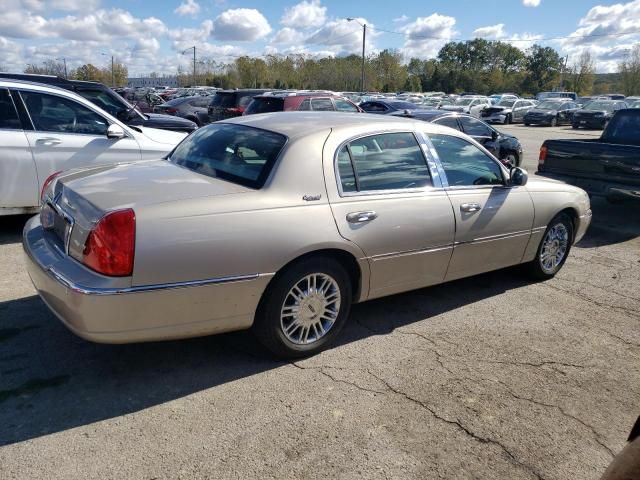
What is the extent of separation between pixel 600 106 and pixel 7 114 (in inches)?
1305

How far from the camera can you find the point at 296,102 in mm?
12484

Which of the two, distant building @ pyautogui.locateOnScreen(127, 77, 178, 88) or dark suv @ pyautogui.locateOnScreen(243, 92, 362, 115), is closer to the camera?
dark suv @ pyautogui.locateOnScreen(243, 92, 362, 115)

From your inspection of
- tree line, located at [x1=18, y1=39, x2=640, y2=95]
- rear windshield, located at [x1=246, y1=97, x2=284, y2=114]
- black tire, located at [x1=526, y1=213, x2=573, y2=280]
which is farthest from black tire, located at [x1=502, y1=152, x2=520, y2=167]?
tree line, located at [x1=18, y1=39, x2=640, y2=95]

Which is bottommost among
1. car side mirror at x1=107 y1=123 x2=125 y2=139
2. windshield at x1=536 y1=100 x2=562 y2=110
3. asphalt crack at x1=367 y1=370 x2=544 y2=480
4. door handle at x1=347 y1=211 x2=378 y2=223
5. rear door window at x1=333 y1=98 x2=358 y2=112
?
asphalt crack at x1=367 y1=370 x2=544 y2=480

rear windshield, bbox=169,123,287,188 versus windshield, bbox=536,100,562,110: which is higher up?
windshield, bbox=536,100,562,110

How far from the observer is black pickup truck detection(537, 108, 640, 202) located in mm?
7500

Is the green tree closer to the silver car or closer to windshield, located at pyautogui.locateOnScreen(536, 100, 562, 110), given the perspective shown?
windshield, located at pyautogui.locateOnScreen(536, 100, 562, 110)

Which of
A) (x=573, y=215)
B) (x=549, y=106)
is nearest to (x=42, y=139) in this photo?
(x=573, y=215)

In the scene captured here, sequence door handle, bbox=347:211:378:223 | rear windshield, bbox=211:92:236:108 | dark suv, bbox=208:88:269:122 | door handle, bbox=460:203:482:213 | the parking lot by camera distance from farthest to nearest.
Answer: rear windshield, bbox=211:92:236:108
dark suv, bbox=208:88:269:122
door handle, bbox=460:203:482:213
door handle, bbox=347:211:378:223
the parking lot

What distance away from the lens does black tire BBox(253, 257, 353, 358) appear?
341 centimetres

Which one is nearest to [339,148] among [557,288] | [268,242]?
[268,242]

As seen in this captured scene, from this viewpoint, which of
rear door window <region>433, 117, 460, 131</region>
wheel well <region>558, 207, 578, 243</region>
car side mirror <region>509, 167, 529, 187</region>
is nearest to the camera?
car side mirror <region>509, 167, 529, 187</region>

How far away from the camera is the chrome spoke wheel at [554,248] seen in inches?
211

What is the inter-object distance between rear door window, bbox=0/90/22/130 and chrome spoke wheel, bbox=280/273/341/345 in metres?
4.39
